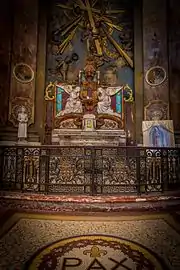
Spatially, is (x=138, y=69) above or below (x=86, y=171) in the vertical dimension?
above

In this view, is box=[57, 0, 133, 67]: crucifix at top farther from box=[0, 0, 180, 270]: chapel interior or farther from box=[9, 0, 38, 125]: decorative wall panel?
box=[9, 0, 38, 125]: decorative wall panel

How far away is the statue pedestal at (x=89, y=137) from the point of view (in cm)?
846

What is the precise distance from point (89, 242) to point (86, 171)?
221 cm

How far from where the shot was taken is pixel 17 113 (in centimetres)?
901

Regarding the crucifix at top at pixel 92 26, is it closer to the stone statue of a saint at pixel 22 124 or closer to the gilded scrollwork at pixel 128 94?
the gilded scrollwork at pixel 128 94

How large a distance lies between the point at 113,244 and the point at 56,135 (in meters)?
6.42

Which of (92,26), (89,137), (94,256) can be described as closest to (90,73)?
(92,26)

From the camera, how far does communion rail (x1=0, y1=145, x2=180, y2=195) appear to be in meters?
4.88

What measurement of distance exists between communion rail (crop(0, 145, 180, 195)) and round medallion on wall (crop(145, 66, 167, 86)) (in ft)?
14.7

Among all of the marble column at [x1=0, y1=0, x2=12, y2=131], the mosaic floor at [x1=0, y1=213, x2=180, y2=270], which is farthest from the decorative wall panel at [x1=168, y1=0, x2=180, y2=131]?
the mosaic floor at [x1=0, y1=213, x2=180, y2=270]

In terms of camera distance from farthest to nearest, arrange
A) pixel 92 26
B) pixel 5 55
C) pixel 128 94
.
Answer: pixel 92 26 → pixel 128 94 → pixel 5 55

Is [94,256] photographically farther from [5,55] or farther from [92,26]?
[92,26]

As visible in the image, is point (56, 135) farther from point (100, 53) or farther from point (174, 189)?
point (174, 189)

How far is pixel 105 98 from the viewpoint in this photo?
30.9 feet
